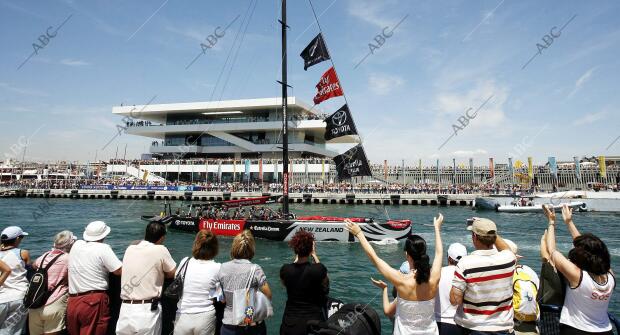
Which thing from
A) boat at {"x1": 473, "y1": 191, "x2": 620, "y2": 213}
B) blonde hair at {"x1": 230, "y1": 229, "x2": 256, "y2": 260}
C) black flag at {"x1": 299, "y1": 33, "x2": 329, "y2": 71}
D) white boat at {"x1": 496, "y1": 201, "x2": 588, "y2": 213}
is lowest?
white boat at {"x1": 496, "y1": 201, "x2": 588, "y2": 213}

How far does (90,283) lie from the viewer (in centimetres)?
363

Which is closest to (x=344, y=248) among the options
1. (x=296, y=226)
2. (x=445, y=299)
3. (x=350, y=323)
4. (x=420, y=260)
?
(x=296, y=226)

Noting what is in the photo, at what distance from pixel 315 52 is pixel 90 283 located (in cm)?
1408

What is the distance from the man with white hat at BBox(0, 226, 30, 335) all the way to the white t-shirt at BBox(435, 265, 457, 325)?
4573 mm

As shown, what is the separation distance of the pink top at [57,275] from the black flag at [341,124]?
39.6ft

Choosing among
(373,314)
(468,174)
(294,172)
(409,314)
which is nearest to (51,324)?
(373,314)

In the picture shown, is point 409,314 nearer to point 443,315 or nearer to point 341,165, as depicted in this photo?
point 443,315

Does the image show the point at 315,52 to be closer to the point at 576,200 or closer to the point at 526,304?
the point at 526,304

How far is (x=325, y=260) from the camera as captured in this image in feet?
44.9

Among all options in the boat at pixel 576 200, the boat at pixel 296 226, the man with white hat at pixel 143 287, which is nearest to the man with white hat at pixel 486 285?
the man with white hat at pixel 143 287

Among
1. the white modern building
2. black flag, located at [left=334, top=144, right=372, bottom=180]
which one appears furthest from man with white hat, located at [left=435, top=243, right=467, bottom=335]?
the white modern building

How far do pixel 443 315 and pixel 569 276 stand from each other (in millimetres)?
1184

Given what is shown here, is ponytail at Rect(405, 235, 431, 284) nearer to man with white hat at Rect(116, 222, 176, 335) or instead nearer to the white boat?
man with white hat at Rect(116, 222, 176, 335)

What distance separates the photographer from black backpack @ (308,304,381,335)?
317 cm
